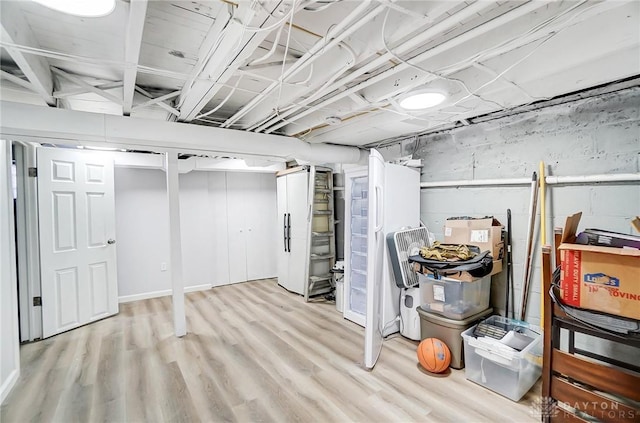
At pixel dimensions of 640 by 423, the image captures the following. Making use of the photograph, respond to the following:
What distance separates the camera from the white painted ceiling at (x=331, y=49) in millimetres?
1271

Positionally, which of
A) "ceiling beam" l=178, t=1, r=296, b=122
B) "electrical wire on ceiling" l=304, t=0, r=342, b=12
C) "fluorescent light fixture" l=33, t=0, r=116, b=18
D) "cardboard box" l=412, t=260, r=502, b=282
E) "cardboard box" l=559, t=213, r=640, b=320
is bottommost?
"cardboard box" l=412, t=260, r=502, b=282

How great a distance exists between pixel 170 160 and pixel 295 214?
1.98 m

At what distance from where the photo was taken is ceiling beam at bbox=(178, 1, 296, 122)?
121 centimetres

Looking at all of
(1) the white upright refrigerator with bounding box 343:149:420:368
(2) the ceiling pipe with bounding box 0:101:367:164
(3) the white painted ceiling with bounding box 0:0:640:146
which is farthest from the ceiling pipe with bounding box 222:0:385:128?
(2) the ceiling pipe with bounding box 0:101:367:164

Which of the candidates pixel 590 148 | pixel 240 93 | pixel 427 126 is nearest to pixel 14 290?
pixel 240 93

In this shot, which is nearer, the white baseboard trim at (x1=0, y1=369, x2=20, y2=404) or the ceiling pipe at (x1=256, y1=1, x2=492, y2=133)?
the ceiling pipe at (x1=256, y1=1, x2=492, y2=133)

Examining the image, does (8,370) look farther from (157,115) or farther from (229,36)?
(229,36)

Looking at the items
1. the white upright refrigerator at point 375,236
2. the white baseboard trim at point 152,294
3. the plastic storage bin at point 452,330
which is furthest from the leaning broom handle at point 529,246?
the white baseboard trim at point 152,294

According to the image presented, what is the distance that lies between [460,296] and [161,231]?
425 centimetres

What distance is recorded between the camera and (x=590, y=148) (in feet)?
7.27

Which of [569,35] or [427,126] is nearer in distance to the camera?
[569,35]

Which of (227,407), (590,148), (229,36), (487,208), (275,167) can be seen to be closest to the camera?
(229,36)

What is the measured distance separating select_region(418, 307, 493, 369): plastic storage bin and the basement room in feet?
0.06

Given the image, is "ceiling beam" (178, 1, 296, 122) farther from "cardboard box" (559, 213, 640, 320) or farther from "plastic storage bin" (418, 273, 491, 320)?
"plastic storage bin" (418, 273, 491, 320)
